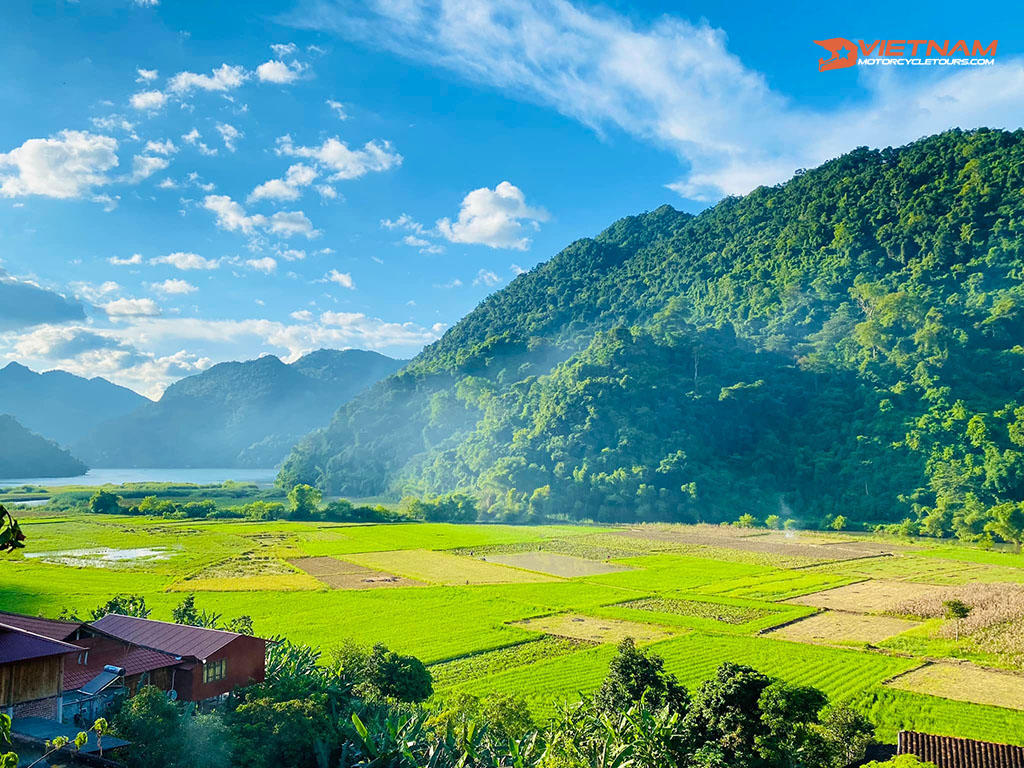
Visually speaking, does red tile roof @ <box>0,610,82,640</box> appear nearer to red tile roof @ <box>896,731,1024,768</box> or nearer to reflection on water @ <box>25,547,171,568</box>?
red tile roof @ <box>896,731,1024,768</box>

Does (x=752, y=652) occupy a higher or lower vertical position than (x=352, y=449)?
lower

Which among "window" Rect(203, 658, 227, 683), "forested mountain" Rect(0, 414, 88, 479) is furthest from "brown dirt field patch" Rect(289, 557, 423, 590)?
"forested mountain" Rect(0, 414, 88, 479)

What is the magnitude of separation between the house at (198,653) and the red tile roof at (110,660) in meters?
0.19

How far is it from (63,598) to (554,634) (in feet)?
77.0

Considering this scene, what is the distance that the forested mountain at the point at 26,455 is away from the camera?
126 metres

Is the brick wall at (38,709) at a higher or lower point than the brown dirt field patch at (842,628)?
higher

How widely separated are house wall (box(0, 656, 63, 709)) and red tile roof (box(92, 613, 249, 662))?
3.44m

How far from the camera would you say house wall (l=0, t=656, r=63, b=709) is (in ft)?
44.4

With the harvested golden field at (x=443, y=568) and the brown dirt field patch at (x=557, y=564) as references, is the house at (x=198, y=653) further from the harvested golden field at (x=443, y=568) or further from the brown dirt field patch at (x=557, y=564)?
the brown dirt field patch at (x=557, y=564)

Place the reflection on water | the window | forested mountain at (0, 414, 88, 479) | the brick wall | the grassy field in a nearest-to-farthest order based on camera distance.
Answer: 1. the brick wall
2. the window
3. the grassy field
4. the reflection on water
5. forested mountain at (0, 414, 88, 479)

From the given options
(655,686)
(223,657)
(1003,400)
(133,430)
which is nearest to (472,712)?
(655,686)

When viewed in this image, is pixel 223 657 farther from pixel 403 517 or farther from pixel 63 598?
pixel 403 517

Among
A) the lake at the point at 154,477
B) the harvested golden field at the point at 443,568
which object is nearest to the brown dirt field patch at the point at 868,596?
the harvested golden field at the point at 443,568

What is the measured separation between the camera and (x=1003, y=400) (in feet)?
251
